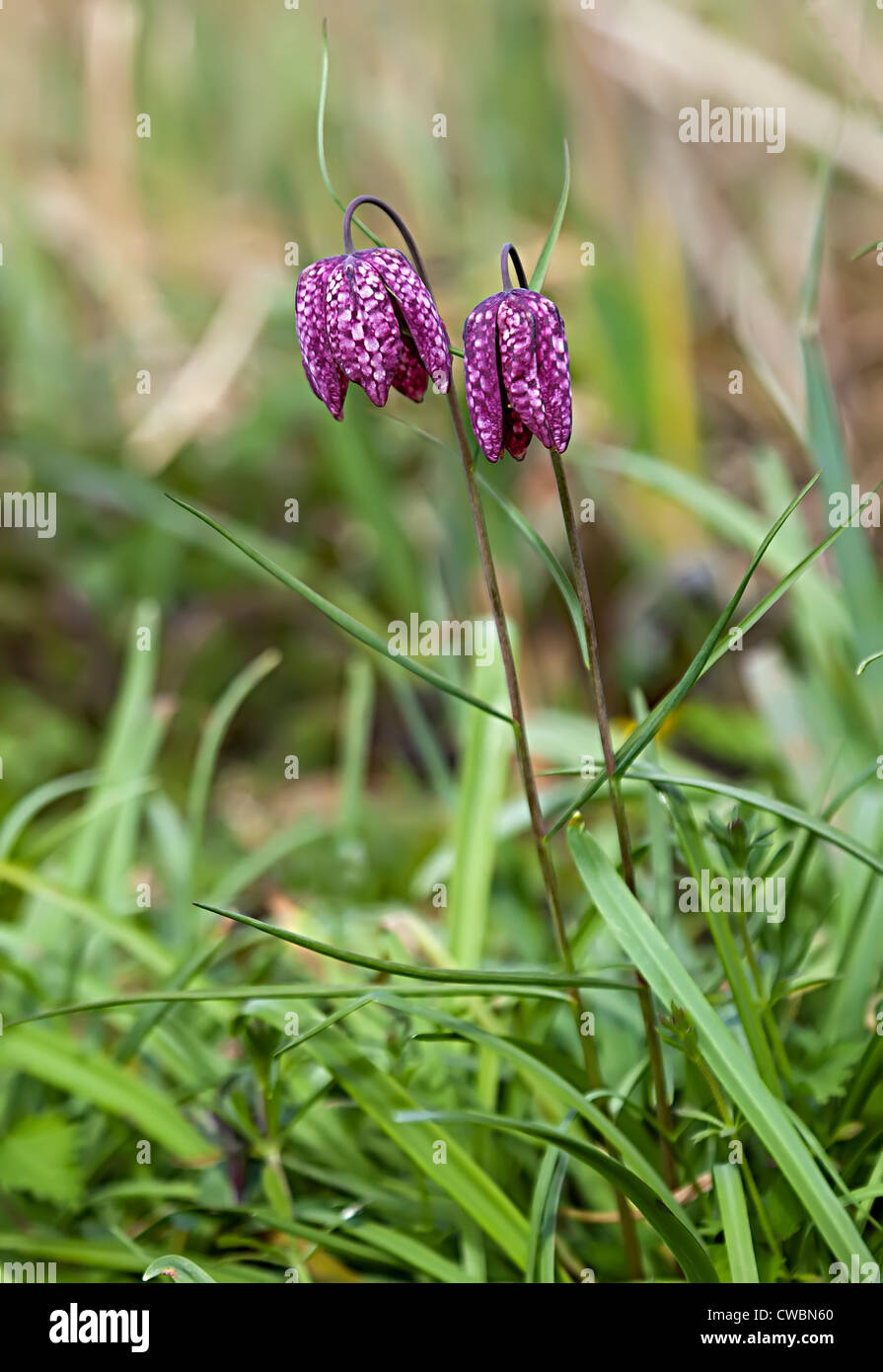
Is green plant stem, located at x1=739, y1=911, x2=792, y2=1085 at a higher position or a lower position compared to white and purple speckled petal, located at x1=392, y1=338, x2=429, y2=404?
lower

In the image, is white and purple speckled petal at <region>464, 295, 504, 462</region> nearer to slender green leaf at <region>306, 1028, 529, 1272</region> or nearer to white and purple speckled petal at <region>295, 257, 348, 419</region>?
white and purple speckled petal at <region>295, 257, 348, 419</region>

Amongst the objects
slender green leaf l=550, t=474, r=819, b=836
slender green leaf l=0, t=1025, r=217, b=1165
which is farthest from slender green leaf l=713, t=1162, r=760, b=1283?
slender green leaf l=0, t=1025, r=217, b=1165

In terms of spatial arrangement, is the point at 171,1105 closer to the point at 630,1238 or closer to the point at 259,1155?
the point at 259,1155

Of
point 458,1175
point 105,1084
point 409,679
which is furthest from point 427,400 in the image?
point 458,1175

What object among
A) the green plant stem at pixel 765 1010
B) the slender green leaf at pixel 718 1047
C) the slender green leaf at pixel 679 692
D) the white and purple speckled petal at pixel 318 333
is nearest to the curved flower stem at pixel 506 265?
the white and purple speckled petal at pixel 318 333

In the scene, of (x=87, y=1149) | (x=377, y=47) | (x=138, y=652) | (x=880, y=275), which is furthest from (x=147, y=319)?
(x=87, y=1149)
